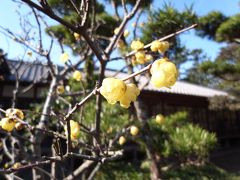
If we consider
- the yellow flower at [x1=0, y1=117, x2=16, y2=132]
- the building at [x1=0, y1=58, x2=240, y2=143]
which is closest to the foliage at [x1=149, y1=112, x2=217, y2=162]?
the building at [x1=0, y1=58, x2=240, y2=143]

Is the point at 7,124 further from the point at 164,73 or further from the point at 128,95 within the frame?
the point at 164,73

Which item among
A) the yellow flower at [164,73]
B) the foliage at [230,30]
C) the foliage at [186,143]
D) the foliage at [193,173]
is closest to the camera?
the yellow flower at [164,73]

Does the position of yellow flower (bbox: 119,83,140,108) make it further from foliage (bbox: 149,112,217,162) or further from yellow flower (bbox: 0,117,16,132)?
foliage (bbox: 149,112,217,162)

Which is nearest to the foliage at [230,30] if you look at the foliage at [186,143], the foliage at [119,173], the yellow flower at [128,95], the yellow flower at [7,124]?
the foliage at [119,173]

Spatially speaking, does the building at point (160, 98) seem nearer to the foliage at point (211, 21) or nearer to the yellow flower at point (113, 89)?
the foliage at point (211, 21)

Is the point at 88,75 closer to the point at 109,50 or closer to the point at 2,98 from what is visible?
the point at 109,50
